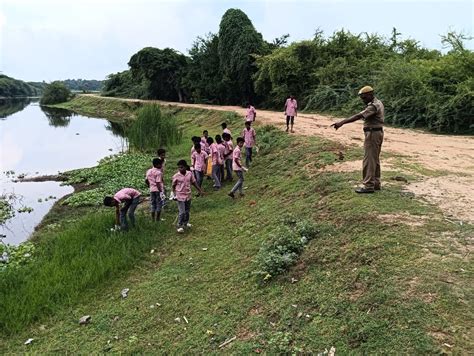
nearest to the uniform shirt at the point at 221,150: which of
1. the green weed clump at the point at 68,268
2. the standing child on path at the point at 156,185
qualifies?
the standing child on path at the point at 156,185

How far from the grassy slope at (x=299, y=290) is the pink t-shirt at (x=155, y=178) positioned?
984mm

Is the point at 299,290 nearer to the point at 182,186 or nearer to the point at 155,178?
the point at 182,186

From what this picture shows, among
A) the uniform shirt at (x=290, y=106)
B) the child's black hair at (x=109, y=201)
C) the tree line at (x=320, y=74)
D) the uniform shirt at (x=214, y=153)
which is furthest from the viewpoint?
the tree line at (x=320, y=74)

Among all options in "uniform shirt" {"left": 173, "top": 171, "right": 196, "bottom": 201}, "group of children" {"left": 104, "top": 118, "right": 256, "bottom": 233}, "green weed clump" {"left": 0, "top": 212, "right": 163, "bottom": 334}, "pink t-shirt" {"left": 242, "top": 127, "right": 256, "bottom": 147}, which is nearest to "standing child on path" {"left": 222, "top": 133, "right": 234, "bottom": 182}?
"group of children" {"left": 104, "top": 118, "right": 256, "bottom": 233}

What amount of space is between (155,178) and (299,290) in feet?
17.1

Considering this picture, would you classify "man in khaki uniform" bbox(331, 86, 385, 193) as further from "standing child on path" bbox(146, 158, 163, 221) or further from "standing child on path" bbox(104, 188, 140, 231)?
"standing child on path" bbox(104, 188, 140, 231)

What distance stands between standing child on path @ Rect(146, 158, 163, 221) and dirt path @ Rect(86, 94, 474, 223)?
540 centimetres

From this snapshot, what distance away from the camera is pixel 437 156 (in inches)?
467

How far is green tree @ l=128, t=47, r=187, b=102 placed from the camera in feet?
150

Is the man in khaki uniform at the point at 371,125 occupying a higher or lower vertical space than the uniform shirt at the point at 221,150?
higher

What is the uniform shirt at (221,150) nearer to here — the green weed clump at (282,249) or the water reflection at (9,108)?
the green weed clump at (282,249)

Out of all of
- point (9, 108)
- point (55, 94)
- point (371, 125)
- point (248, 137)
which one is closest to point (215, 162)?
point (248, 137)

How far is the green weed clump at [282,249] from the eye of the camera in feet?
20.4

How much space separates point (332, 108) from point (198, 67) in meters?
20.8
